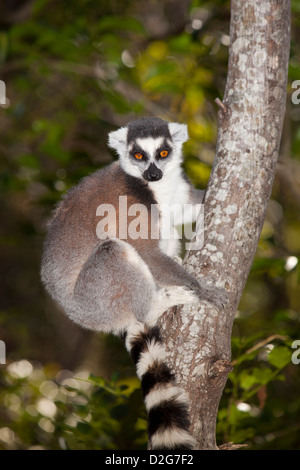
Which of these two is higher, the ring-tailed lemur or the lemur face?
the lemur face

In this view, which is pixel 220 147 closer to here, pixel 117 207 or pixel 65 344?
pixel 117 207

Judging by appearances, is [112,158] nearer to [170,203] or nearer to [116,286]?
[170,203]

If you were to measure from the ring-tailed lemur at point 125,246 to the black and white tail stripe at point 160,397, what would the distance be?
2cm

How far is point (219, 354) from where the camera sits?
2.55 meters

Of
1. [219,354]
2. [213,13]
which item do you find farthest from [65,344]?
[219,354]

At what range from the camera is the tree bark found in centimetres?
276

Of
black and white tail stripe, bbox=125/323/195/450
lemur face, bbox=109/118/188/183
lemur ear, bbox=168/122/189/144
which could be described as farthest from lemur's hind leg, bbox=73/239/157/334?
lemur ear, bbox=168/122/189/144

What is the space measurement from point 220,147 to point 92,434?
2.44 metres

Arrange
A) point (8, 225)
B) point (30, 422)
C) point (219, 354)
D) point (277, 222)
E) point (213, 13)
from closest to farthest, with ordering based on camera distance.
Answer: point (219, 354) → point (30, 422) → point (213, 13) → point (277, 222) → point (8, 225)

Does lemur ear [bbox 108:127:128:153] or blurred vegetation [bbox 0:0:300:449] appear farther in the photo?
lemur ear [bbox 108:127:128:153]

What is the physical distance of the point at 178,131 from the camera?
13.3 ft

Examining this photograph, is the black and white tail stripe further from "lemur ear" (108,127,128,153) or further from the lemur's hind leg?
"lemur ear" (108,127,128,153)

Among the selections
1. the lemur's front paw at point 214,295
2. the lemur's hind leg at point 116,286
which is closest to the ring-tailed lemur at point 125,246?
the lemur's hind leg at point 116,286

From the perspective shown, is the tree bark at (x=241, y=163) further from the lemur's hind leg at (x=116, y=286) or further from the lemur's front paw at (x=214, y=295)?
the lemur's hind leg at (x=116, y=286)
